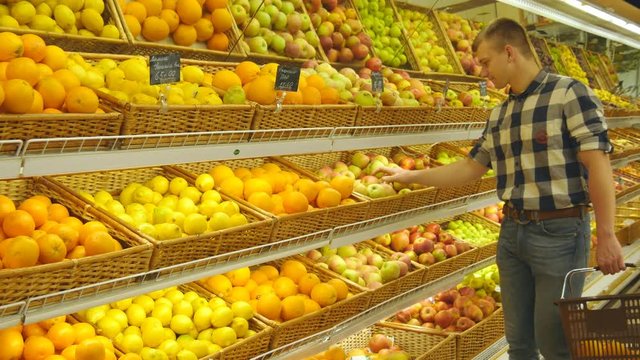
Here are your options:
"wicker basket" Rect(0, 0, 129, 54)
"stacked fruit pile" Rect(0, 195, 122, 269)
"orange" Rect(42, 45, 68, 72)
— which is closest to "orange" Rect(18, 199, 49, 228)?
"stacked fruit pile" Rect(0, 195, 122, 269)

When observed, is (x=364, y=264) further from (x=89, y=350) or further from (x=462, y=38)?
(x=462, y=38)

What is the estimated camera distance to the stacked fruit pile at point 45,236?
5.26 ft

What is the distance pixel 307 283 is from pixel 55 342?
1.11 meters

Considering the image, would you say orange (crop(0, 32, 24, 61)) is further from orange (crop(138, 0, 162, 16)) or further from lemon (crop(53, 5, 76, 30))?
orange (crop(138, 0, 162, 16))

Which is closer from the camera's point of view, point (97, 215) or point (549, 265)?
point (97, 215)

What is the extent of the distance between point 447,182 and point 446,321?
0.95 m

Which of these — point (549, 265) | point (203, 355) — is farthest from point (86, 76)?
point (549, 265)

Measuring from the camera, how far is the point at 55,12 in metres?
2.37

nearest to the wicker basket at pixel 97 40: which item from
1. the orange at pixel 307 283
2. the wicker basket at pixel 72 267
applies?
the wicker basket at pixel 72 267

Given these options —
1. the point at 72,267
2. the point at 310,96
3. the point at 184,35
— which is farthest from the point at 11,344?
the point at 184,35

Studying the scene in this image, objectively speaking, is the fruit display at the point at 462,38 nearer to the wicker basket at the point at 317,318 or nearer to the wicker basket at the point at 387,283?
the wicker basket at the point at 387,283

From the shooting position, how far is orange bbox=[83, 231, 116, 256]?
1.77 meters

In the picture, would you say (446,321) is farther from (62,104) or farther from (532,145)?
(62,104)

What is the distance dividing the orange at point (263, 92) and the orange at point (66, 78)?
0.71 meters
